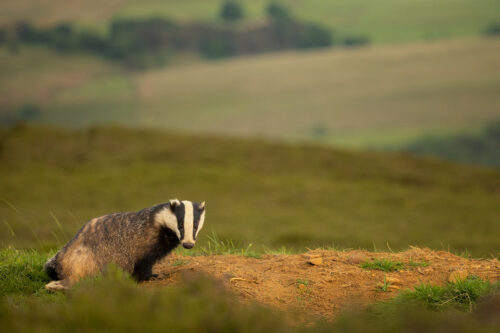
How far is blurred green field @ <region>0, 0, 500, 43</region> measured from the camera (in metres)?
138

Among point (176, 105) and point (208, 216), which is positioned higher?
point (208, 216)

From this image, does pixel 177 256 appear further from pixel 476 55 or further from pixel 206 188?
pixel 476 55

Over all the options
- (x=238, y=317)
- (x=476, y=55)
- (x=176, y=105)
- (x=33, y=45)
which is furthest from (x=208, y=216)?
(x=33, y=45)

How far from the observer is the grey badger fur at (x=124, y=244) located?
655 cm

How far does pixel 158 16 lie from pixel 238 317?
493 feet

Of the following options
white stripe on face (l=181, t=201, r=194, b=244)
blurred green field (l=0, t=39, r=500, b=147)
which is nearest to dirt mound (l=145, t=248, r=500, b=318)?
white stripe on face (l=181, t=201, r=194, b=244)

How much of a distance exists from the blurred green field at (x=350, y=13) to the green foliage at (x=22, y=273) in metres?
133

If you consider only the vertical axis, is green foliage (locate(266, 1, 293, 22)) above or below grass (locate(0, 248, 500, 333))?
below

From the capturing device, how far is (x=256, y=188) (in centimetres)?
3394

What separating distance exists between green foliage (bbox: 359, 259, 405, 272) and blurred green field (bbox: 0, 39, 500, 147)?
7853cm

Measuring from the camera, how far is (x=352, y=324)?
3.73 meters

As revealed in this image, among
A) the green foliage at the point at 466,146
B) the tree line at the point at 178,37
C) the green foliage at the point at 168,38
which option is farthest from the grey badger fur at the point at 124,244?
the tree line at the point at 178,37

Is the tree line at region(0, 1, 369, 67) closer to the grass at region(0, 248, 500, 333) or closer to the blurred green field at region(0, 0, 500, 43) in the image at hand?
the blurred green field at region(0, 0, 500, 43)

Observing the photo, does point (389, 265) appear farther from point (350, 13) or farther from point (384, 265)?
point (350, 13)
